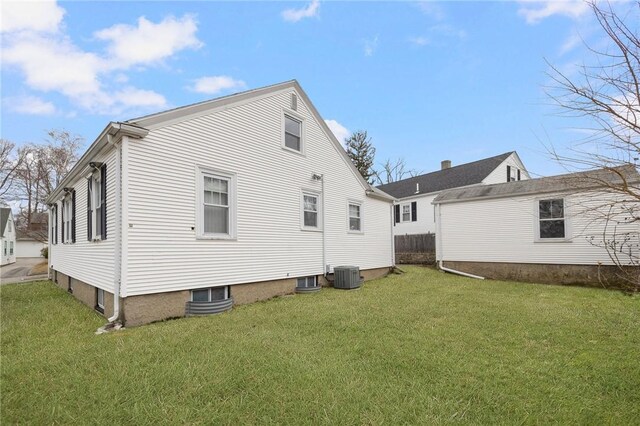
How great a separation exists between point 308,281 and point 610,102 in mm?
8617

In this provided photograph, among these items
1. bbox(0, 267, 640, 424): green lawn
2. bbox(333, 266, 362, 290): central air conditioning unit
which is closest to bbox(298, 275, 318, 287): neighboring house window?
bbox(333, 266, 362, 290): central air conditioning unit

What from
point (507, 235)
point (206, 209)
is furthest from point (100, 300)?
point (507, 235)

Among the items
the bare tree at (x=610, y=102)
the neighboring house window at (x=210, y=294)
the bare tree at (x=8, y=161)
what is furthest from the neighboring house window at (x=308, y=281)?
the bare tree at (x=8, y=161)

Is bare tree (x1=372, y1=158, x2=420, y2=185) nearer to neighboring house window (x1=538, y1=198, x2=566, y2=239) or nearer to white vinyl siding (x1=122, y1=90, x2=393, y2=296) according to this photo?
neighboring house window (x1=538, y1=198, x2=566, y2=239)

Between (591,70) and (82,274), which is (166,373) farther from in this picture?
(82,274)

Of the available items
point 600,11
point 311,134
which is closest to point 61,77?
point 311,134

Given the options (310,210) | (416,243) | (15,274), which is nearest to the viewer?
(310,210)

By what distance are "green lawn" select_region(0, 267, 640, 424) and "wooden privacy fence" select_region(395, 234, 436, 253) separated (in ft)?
39.4

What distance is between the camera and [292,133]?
33.0 feet

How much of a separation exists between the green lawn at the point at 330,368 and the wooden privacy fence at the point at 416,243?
1201 cm

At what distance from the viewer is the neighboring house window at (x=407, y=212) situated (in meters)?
22.6

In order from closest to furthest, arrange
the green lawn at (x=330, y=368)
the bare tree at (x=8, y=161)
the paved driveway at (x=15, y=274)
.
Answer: the green lawn at (x=330, y=368), the paved driveway at (x=15, y=274), the bare tree at (x=8, y=161)

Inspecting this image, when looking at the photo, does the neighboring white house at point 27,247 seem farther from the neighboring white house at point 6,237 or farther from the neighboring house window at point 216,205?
the neighboring house window at point 216,205

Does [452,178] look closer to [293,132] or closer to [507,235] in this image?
[507,235]
